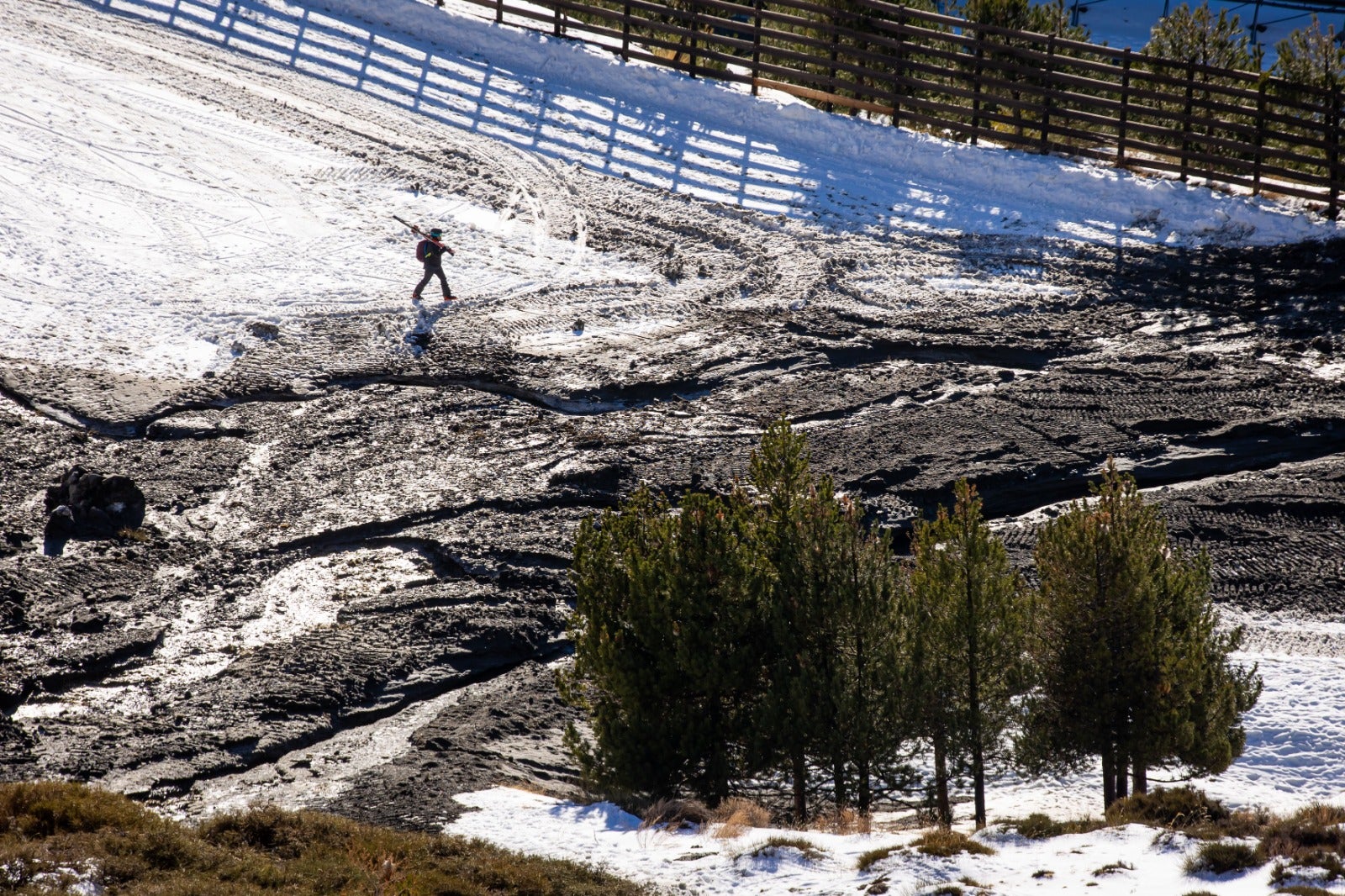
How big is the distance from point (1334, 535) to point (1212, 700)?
6.04 m

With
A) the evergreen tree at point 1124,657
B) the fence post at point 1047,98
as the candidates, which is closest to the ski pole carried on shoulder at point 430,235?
the evergreen tree at point 1124,657

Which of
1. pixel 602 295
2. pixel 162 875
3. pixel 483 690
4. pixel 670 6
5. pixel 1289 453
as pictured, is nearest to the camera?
pixel 162 875

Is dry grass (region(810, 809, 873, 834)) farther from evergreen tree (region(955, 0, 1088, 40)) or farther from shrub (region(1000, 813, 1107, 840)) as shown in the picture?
evergreen tree (region(955, 0, 1088, 40))

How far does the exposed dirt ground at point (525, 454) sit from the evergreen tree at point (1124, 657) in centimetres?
440

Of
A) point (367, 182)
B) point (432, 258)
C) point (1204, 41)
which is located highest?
point (1204, 41)

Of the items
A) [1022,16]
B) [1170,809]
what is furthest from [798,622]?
[1022,16]

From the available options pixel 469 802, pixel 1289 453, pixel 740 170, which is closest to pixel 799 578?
pixel 469 802

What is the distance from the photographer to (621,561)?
12836 millimetres

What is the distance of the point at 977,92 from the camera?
28484 mm

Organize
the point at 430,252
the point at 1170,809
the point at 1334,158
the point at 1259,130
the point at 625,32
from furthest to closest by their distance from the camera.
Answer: the point at 625,32 → the point at 1259,130 → the point at 1334,158 → the point at 430,252 → the point at 1170,809

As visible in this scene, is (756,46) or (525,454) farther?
(756,46)

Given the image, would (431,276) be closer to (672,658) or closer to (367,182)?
(367,182)

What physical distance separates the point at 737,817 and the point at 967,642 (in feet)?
10.5

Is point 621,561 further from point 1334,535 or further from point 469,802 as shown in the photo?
point 1334,535
